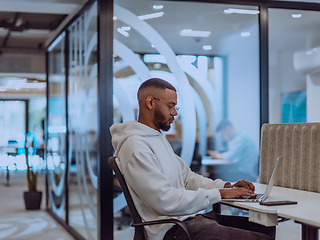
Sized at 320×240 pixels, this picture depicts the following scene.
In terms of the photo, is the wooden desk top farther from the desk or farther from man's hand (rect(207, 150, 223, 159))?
man's hand (rect(207, 150, 223, 159))

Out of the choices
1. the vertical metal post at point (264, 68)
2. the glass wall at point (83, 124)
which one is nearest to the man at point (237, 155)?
the vertical metal post at point (264, 68)

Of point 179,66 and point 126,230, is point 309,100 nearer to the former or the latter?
point 179,66

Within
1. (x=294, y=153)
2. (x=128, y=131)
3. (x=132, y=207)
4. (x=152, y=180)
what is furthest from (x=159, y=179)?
(x=294, y=153)

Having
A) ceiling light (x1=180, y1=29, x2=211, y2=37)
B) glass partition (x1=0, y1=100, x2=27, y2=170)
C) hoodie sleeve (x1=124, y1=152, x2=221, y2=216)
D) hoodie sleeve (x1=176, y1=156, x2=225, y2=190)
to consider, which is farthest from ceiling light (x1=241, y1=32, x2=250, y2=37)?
glass partition (x1=0, y1=100, x2=27, y2=170)

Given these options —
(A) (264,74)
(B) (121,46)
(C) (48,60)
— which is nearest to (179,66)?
(B) (121,46)

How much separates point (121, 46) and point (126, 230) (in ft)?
5.54

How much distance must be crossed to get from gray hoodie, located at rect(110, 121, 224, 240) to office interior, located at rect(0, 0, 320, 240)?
5.02 feet

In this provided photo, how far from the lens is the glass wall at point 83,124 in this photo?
3.86 metres

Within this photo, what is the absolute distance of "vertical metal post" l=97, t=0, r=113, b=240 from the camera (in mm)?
3512

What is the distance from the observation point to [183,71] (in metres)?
3.69

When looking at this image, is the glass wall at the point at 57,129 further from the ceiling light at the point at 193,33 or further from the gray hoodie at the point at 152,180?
the gray hoodie at the point at 152,180

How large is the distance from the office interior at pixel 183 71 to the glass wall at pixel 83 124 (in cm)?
1

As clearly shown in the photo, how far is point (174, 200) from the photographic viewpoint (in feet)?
5.96

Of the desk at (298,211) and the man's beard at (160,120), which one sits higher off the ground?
the man's beard at (160,120)
